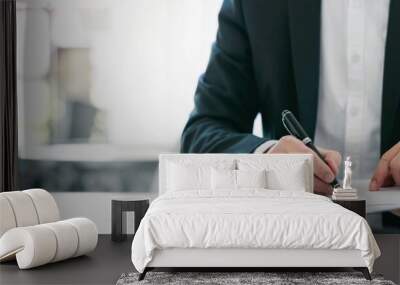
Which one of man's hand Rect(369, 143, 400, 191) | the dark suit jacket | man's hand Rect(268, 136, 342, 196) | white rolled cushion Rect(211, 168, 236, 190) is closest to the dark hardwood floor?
white rolled cushion Rect(211, 168, 236, 190)

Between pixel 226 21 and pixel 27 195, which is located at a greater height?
pixel 226 21

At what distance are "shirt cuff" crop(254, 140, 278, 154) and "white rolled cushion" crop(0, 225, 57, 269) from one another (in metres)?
2.53

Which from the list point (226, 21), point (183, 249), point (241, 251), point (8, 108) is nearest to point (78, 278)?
point (183, 249)

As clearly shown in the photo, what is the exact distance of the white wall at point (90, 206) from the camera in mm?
7250

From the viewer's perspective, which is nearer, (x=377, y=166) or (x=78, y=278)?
(x=78, y=278)

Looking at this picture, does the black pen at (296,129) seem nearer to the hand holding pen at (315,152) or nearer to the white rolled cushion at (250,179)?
the hand holding pen at (315,152)

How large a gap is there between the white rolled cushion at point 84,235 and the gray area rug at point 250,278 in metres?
0.74

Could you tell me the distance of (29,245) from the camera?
17.1ft

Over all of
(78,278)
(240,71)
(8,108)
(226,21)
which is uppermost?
(226,21)

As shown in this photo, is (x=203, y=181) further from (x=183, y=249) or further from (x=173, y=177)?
(x=183, y=249)

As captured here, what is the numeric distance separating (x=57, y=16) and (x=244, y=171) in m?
2.68

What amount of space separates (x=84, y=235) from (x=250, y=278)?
1581mm

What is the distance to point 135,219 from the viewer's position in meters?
6.68

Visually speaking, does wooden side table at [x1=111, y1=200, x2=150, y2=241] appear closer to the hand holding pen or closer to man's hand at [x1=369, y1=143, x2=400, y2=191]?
the hand holding pen
